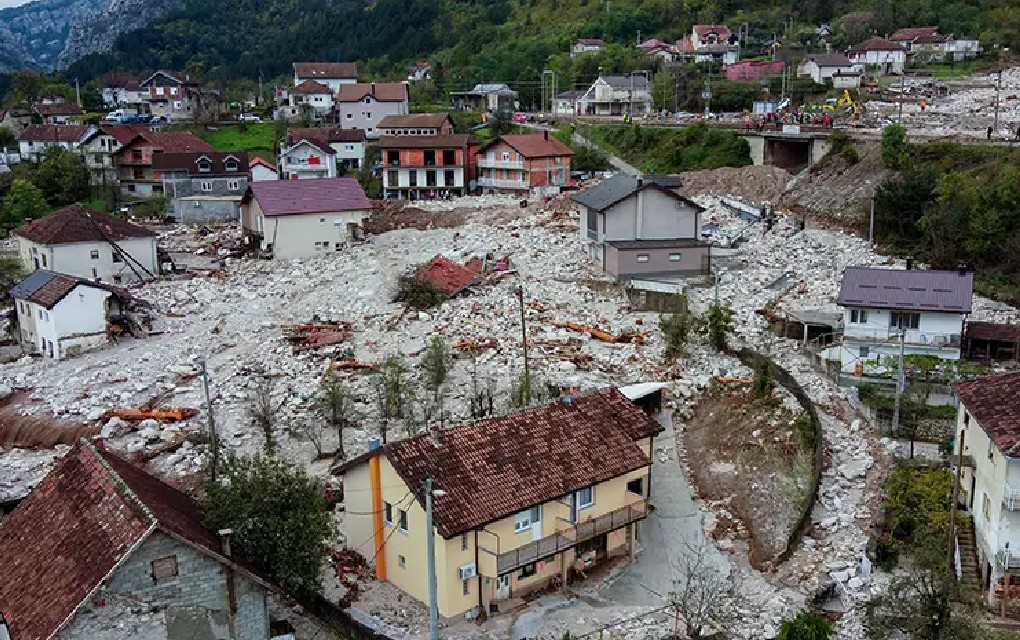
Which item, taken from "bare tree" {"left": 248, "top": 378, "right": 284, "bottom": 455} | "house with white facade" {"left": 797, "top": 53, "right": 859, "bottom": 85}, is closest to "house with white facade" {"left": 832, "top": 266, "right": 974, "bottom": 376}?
"bare tree" {"left": 248, "top": 378, "right": 284, "bottom": 455}

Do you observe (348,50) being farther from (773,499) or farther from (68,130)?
(773,499)

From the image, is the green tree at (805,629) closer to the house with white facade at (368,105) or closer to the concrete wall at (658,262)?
the concrete wall at (658,262)

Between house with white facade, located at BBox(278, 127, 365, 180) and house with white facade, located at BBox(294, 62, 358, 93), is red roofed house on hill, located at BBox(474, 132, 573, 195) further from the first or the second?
house with white facade, located at BBox(294, 62, 358, 93)

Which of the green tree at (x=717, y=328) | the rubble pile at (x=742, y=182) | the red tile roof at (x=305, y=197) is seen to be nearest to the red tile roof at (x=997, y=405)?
the green tree at (x=717, y=328)

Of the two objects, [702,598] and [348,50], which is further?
[348,50]

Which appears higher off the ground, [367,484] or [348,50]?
[348,50]

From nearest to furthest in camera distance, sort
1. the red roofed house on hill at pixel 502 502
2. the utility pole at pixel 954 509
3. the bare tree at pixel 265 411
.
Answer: the utility pole at pixel 954 509
the red roofed house on hill at pixel 502 502
the bare tree at pixel 265 411

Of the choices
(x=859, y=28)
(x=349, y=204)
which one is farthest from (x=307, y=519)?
(x=859, y=28)
